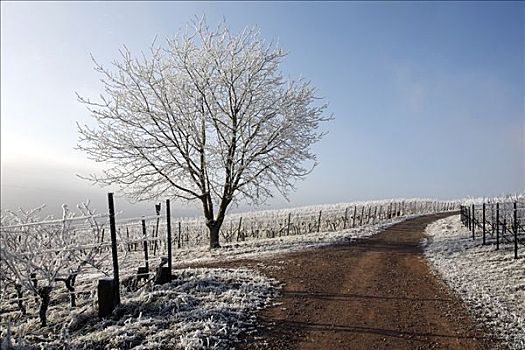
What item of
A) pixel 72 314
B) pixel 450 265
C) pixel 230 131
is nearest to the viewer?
pixel 72 314

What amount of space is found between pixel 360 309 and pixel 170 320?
3550 mm

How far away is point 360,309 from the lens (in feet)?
27.3

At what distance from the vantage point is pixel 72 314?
833 centimetres

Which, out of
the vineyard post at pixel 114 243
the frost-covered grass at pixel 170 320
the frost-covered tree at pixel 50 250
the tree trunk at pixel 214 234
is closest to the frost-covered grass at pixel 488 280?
the frost-covered grass at pixel 170 320

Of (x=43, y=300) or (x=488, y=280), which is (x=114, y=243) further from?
(x=488, y=280)

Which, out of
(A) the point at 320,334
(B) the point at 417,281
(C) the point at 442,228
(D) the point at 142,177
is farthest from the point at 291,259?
(C) the point at 442,228

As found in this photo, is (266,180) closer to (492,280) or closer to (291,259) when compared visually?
(291,259)

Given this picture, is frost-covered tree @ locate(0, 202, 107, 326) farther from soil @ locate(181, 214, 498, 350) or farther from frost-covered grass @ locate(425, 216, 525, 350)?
frost-covered grass @ locate(425, 216, 525, 350)

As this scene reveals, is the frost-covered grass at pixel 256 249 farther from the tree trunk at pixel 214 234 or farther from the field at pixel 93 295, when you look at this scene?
the field at pixel 93 295

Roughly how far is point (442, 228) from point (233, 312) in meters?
18.4

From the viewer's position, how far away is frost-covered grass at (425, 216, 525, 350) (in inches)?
299

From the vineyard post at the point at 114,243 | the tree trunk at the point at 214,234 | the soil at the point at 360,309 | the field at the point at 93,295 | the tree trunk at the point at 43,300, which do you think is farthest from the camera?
the tree trunk at the point at 214,234

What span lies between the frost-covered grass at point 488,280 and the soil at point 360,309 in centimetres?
31

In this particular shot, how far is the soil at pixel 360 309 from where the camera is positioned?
22.2ft
